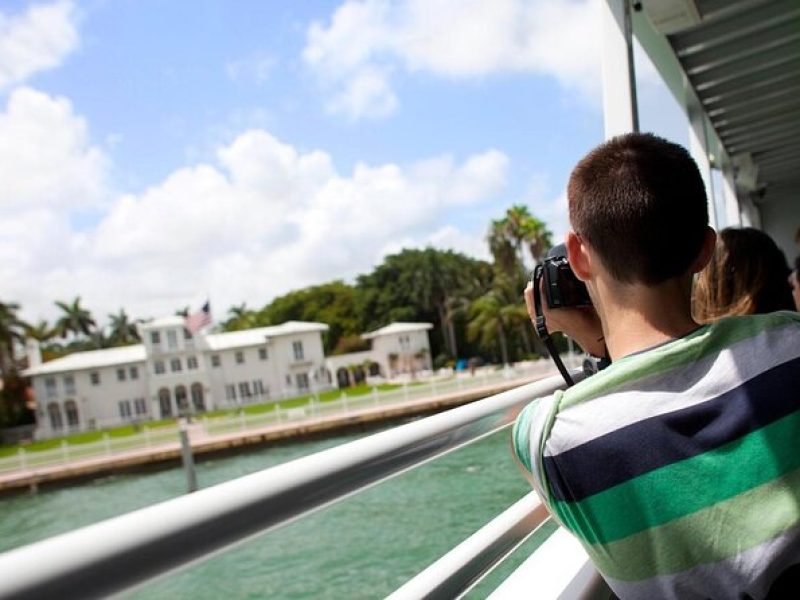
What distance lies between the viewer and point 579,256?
803mm

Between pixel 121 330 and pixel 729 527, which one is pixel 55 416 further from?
pixel 729 527

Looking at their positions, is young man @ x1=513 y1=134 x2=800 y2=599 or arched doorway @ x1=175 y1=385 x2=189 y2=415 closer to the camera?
young man @ x1=513 y1=134 x2=800 y2=599

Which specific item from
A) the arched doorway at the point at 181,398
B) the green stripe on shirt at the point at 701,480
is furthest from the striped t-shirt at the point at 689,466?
the arched doorway at the point at 181,398

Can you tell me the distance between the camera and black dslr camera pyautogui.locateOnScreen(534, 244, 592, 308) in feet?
3.13

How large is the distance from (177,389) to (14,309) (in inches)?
431

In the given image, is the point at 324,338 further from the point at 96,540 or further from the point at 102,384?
the point at 96,540

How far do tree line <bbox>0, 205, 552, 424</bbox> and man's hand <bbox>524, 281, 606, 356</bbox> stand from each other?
133 ft

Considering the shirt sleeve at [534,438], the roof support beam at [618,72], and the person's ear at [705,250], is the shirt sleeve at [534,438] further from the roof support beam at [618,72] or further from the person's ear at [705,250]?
the roof support beam at [618,72]

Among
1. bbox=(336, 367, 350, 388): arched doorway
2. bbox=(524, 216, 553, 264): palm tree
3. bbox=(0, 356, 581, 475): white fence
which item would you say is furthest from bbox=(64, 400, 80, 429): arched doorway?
bbox=(524, 216, 553, 264): palm tree

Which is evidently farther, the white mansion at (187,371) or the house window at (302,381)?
the house window at (302,381)

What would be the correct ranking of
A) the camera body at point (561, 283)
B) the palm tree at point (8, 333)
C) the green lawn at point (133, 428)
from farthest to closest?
the palm tree at point (8, 333) < the green lawn at point (133, 428) < the camera body at point (561, 283)

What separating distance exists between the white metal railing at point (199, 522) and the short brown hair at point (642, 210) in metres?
0.33

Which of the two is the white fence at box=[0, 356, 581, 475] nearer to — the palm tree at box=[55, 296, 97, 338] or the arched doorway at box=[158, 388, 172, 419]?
the arched doorway at box=[158, 388, 172, 419]

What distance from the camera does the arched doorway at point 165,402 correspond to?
44.2 m
